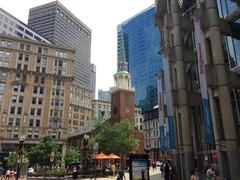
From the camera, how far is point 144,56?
12369cm

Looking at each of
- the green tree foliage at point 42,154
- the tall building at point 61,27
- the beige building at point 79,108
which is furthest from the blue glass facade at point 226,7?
the tall building at point 61,27

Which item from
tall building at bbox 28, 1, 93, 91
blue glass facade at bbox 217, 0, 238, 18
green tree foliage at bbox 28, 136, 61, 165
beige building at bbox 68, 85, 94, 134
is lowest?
green tree foliage at bbox 28, 136, 61, 165

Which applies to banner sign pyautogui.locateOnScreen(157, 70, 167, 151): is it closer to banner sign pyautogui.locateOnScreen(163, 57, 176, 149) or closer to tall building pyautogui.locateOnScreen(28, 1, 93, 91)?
banner sign pyautogui.locateOnScreen(163, 57, 176, 149)

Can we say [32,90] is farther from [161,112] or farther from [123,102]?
[161,112]

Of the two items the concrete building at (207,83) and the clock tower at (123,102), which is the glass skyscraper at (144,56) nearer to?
the clock tower at (123,102)

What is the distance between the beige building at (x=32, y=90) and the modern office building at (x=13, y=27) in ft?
135

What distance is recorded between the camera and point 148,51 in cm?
12112

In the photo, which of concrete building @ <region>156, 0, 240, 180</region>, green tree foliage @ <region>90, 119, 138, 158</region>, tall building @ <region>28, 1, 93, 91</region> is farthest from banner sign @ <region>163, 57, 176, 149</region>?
tall building @ <region>28, 1, 93, 91</region>

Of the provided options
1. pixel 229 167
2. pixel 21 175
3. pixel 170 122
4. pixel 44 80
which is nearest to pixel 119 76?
pixel 44 80

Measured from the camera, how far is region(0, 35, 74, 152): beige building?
2857 inches

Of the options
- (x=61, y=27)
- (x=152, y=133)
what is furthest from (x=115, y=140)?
(x=61, y=27)

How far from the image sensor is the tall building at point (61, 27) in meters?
170

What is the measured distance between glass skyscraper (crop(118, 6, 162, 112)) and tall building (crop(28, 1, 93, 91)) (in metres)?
44.1

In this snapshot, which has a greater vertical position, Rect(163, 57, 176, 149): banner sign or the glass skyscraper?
the glass skyscraper
